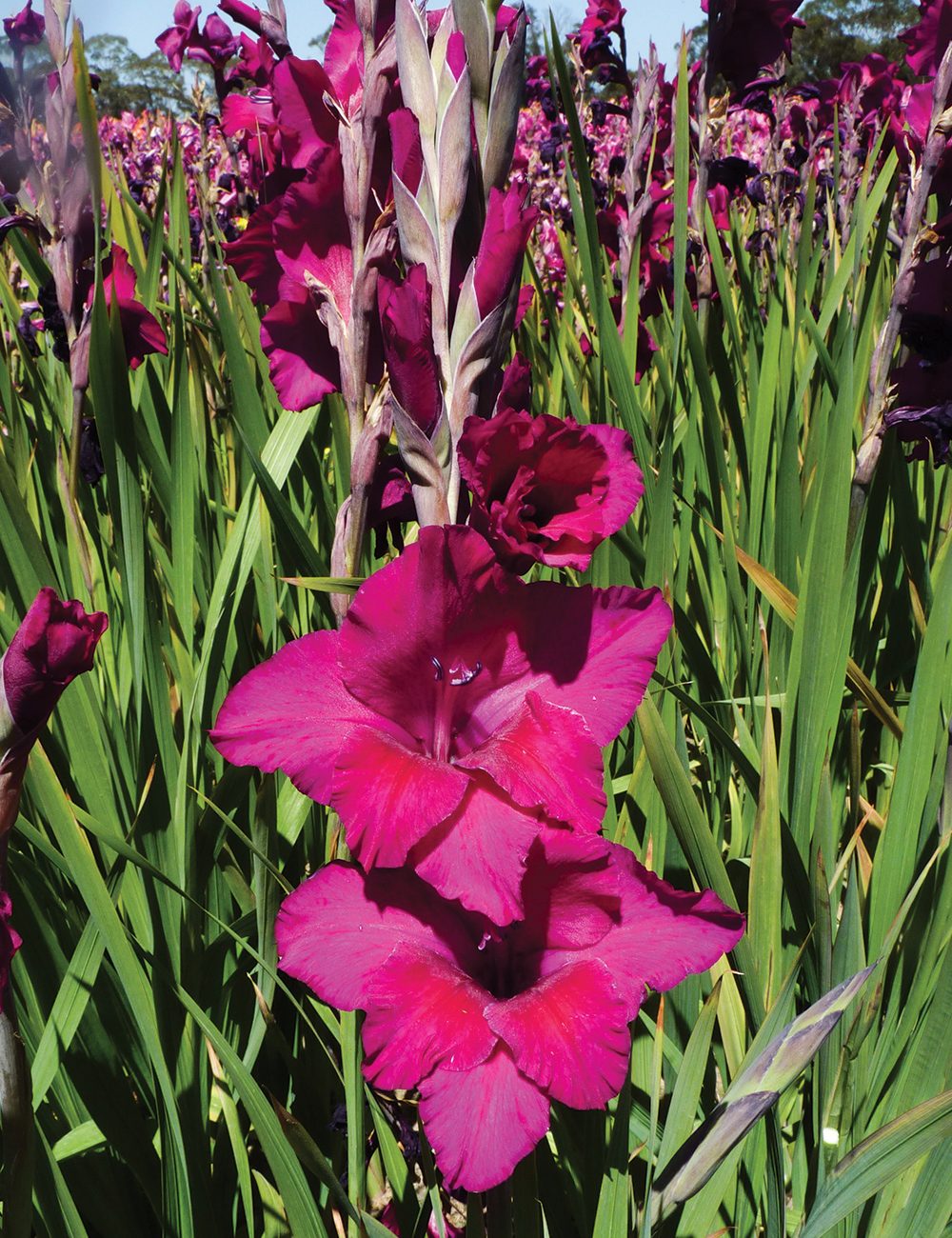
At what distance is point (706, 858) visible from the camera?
2.95 ft

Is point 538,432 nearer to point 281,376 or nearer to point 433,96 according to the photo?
point 433,96

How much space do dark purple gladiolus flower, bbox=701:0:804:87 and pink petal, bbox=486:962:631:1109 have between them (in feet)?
7.29

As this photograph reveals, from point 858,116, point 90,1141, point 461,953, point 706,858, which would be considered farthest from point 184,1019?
point 858,116

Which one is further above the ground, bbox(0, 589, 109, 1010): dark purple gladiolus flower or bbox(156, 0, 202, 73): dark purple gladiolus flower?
bbox(156, 0, 202, 73): dark purple gladiolus flower

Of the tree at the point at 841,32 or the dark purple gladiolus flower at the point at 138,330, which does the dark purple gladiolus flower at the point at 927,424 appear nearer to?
the dark purple gladiolus flower at the point at 138,330

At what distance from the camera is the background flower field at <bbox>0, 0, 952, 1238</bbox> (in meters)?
0.82

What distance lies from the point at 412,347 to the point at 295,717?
281mm

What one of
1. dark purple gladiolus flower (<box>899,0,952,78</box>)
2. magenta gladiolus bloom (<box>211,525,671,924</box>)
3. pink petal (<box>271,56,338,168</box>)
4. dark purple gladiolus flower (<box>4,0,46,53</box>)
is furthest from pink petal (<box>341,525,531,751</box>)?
dark purple gladiolus flower (<box>4,0,46,53</box>)

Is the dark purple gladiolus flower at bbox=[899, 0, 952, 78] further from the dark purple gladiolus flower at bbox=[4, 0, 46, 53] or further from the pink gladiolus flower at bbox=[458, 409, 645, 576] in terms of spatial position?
the dark purple gladiolus flower at bbox=[4, 0, 46, 53]

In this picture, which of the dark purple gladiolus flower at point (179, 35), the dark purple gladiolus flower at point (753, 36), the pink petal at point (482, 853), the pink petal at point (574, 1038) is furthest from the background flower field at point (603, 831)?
the dark purple gladiolus flower at point (179, 35)

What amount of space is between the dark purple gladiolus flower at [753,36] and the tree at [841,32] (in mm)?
26636

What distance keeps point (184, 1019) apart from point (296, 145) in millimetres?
1033

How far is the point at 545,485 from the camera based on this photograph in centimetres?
62

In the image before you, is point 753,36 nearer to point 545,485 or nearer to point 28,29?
point 28,29
